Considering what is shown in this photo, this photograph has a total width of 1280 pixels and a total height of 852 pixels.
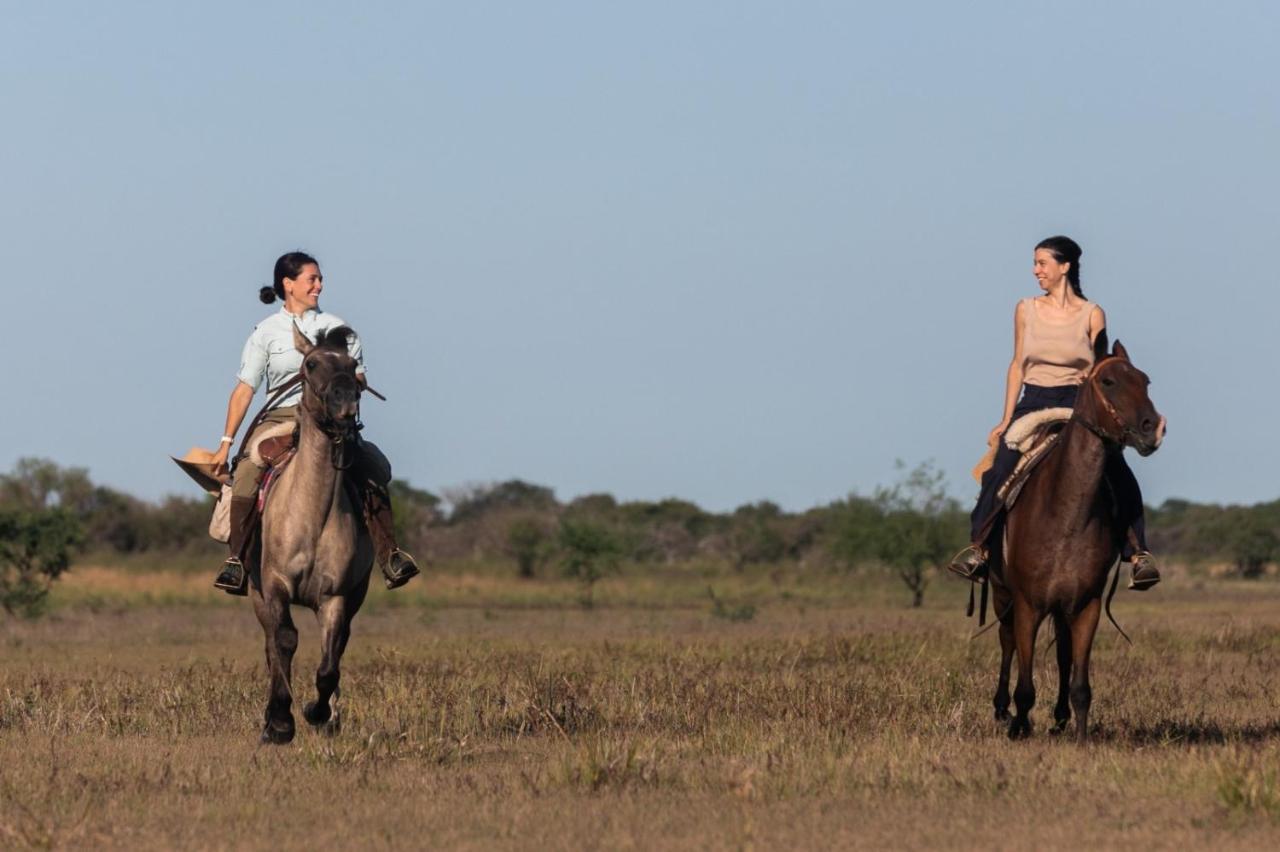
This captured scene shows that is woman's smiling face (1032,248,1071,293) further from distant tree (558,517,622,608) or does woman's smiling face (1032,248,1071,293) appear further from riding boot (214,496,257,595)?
distant tree (558,517,622,608)

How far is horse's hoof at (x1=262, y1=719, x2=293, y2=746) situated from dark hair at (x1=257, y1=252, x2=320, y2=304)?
103 inches

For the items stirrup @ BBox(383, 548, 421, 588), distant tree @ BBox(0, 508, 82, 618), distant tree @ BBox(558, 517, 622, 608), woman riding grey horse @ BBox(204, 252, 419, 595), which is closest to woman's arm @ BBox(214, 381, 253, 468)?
woman riding grey horse @ BBox(204, 252, 419, 595)

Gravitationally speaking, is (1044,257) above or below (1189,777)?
above

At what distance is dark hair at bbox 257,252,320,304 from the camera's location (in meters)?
11.5

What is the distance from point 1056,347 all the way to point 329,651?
15.2 feet

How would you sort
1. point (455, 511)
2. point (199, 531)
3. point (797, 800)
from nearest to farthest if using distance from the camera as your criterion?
point (797, 800), point (199, 531), point (455, 511)

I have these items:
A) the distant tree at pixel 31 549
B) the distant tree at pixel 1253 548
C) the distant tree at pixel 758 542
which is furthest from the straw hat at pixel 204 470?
the distant tree at pixel 758 542

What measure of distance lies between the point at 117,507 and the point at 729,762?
73.3 m

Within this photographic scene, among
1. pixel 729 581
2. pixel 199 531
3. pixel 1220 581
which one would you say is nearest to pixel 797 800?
pixel 729 581

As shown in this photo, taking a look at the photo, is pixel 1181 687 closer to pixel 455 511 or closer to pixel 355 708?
pixel 355 708

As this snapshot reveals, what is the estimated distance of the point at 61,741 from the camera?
10898mm

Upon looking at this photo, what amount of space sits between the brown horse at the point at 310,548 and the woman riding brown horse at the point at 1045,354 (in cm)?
369

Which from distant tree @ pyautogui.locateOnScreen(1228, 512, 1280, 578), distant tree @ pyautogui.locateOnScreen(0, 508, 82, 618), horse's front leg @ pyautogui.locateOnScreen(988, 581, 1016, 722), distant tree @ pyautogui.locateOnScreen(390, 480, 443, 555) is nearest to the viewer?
horse's front leg @ pyautogui.locateOnScreen(988, 581, 1016, 722)

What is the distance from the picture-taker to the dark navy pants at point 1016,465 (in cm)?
1095
